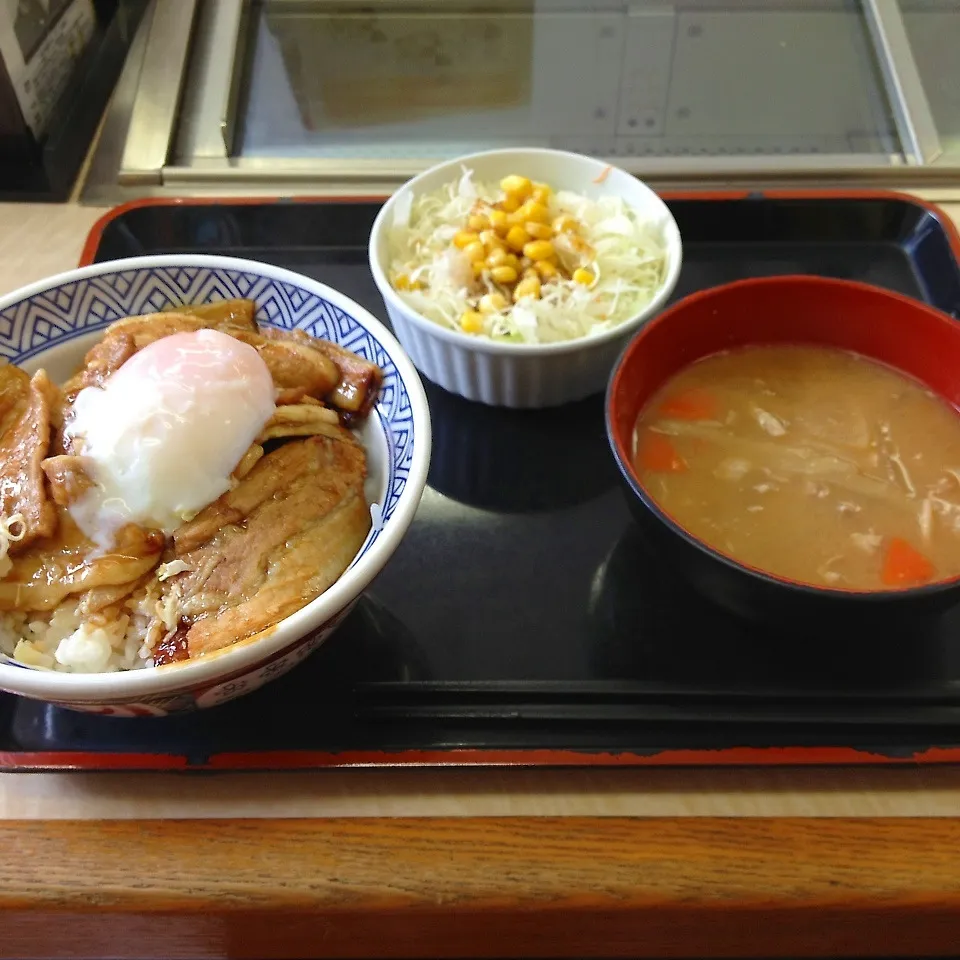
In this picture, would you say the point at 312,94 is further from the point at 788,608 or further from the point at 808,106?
the point at 788,608

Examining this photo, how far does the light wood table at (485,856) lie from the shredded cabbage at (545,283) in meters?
0.84

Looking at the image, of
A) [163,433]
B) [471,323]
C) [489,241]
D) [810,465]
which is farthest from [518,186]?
[163,433]

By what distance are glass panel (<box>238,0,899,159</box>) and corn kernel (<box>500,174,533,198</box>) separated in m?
0.57

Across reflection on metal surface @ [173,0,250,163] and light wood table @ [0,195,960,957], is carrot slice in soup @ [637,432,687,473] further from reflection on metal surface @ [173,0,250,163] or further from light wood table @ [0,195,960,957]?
reflection on metal surface @ [173,0,250,163]

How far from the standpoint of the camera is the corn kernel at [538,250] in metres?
1.76

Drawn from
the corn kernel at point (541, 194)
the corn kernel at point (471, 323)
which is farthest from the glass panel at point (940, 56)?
the corn kernel at point (471, 323)

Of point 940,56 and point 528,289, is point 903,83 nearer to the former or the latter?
point 940,56

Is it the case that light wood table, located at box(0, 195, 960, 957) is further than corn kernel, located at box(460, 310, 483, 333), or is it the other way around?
corn kernel, located at box(460, 310, 483, 333)

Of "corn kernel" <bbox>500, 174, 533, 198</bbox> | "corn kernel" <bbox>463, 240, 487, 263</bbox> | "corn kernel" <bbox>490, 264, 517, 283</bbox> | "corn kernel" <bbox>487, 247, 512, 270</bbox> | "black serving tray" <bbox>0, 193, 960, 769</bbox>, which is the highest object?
"corn kernel" <bbox>500, 174, 533, 198</bbox>

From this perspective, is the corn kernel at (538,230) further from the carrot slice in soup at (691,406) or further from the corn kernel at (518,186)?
the carrot slice in soup at (691,406)

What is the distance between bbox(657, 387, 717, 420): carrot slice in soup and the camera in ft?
4.72

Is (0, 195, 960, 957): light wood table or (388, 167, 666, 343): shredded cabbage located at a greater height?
(388, 167, 666, 343): shredded cabbage

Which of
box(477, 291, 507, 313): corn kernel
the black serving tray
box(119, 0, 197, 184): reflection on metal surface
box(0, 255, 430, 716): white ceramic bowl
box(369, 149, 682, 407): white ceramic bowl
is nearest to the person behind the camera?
box(0, 255, 430, 716): white ceramic bowl

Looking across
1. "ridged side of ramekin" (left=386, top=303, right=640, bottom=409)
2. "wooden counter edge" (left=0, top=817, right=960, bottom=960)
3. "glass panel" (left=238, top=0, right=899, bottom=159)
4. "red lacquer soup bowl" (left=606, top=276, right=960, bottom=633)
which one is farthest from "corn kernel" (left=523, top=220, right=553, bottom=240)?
"wooden counter edge" (left=0, top=817, right=960, bottom=960)
